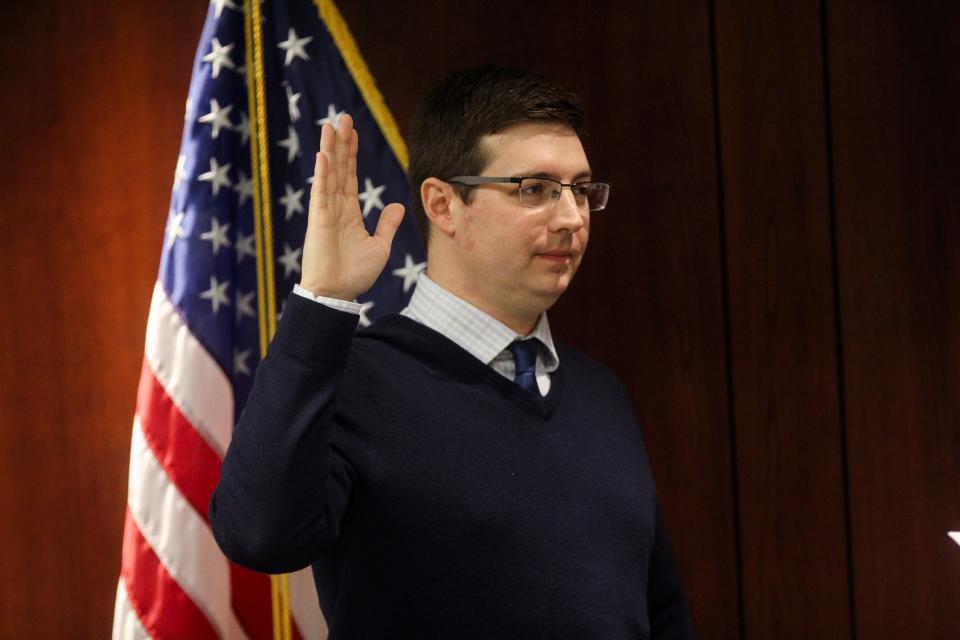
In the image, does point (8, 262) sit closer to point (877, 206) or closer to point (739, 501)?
point (739, 501)

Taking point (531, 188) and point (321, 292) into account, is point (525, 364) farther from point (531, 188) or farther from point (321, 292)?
point (321, 292)

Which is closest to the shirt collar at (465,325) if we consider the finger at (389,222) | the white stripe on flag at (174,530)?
the finger at (389,222)

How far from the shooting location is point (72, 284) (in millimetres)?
1962

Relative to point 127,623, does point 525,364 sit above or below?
above

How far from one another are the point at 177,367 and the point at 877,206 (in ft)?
5.04

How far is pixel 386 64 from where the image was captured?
2.06m

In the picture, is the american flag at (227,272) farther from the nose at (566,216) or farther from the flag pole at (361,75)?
the nose at (566,216)

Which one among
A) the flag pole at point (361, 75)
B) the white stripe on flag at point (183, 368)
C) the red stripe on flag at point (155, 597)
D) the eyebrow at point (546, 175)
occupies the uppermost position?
the flag pole at point (361, 75)

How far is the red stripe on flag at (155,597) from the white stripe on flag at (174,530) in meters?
0.01

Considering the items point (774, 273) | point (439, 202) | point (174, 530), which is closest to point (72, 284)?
point (174, 530)

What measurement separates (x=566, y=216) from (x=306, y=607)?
0.91 m

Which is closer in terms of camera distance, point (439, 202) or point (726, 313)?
point (439, 202)

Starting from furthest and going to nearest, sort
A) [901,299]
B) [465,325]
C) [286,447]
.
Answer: [901,299] < [465,325] < [286,447]

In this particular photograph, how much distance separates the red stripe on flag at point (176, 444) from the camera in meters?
1.67
